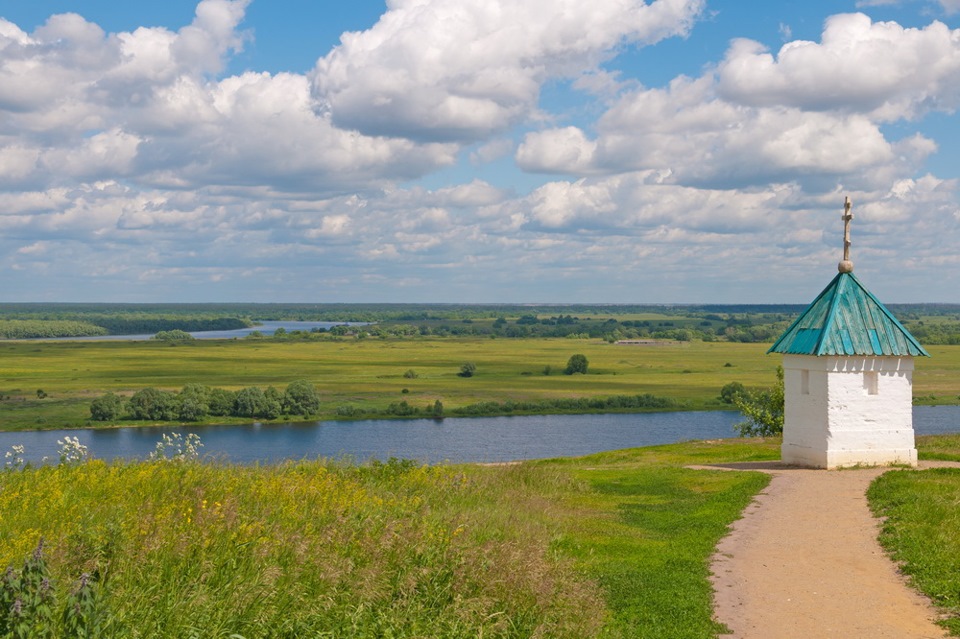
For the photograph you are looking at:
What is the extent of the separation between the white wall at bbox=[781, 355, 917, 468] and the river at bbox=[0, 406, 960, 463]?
27.0 m

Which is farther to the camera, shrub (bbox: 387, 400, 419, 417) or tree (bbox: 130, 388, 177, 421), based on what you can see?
shrub (bbox: 387, 400, 419, 417)

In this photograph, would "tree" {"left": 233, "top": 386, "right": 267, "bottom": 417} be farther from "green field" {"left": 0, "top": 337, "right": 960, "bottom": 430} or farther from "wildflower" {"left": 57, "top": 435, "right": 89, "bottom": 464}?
"wildflower" {"left": 57, "top": 435, "right": 89, "bottom": 464}

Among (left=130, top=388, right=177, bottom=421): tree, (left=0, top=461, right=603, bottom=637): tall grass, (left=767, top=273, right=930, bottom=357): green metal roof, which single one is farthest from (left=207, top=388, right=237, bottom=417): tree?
(left=0, top=461, right=603, bottom=637): tall grass

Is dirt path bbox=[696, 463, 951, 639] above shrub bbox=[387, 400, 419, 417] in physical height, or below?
above

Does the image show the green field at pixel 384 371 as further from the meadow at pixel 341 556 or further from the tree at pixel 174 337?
the meadow at pixel 341 556

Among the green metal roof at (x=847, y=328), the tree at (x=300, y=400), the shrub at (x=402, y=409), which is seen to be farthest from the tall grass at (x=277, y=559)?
the tree at (x=300, y=400)

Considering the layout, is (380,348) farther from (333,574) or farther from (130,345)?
(333,574)

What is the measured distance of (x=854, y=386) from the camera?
57.7ft

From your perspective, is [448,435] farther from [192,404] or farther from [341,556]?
[341,556]

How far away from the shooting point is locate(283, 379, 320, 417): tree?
72.4 metres

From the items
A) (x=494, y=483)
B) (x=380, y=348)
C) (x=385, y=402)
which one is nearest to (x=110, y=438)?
(x=385, y=402)

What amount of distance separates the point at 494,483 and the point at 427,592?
23.5 ft

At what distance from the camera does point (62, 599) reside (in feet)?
20.4

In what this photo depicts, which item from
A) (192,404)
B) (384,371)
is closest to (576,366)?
(384,371)
